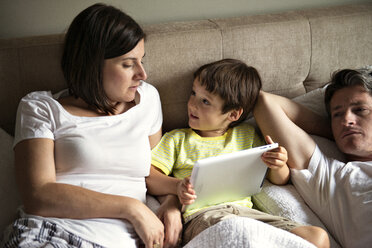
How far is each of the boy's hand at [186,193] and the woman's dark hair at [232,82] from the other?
373 mm

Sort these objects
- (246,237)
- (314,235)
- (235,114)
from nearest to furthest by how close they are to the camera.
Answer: (246,237)
(314,235)
(235,114)

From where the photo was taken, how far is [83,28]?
1.32 metres

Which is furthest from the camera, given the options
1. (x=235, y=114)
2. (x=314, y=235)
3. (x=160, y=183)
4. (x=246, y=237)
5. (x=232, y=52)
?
(x=232, y=52)

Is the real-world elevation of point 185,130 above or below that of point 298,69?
below

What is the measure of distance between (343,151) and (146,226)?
32.9 inches

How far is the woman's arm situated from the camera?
4.04 feet

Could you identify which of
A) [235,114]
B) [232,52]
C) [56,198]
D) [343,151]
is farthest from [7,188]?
[343,151]

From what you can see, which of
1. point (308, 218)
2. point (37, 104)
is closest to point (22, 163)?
point (37, 104)

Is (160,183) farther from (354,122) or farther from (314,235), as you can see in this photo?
(354,122)

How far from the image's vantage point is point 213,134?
64.2 inches

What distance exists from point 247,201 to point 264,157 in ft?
0.77

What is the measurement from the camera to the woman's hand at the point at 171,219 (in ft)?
4.43

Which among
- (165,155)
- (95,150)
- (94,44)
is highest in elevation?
(94,44)

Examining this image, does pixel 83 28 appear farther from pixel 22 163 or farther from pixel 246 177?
pixel 246 177
